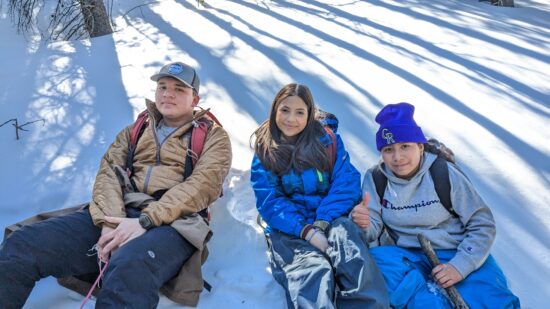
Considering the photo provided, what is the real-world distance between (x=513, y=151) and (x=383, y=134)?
1.62m

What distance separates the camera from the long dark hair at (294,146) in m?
3.20

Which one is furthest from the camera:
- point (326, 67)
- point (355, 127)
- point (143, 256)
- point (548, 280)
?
point (326, 67)

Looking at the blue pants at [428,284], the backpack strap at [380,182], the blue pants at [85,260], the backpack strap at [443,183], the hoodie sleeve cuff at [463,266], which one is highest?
the backpack strap at [443,183]

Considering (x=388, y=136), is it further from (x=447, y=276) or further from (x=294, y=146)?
(x=447, y=276)

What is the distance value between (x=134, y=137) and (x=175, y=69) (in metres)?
0.59

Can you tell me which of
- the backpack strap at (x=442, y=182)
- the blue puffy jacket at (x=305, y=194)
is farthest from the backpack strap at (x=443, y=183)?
the blue puffy jacket at (x=305, y=194)

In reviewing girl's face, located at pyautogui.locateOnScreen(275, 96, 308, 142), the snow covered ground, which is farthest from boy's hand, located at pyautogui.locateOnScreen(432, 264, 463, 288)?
girl's face, located at pyautogui.locateOnScreen(275, 96, 308, 142)

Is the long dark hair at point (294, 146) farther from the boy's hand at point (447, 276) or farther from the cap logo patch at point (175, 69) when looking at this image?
the boy's hand at point (447, 276)

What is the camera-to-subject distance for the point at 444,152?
305 centimetres

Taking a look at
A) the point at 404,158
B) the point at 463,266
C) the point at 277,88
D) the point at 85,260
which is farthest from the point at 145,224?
the point at 277,88

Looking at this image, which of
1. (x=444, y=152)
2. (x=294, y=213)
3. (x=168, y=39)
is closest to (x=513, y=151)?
(x=444, y=152)

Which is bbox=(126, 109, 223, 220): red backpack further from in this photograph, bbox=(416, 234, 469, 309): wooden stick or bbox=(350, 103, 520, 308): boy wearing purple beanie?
bbox=(416, 234, 469, 309): wooden stick

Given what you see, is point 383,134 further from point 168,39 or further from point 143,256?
point 168,39

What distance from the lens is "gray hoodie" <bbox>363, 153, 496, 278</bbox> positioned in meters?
2.71
